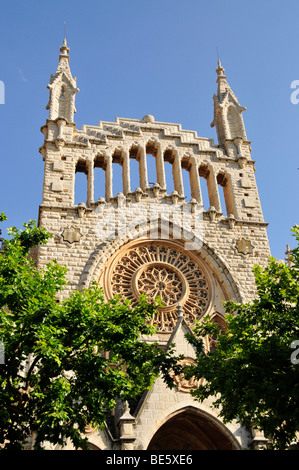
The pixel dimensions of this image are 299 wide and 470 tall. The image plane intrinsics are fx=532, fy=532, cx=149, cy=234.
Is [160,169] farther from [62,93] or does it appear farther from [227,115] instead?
[62,93]

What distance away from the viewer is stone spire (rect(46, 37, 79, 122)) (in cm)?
2638

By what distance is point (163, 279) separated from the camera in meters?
22.4

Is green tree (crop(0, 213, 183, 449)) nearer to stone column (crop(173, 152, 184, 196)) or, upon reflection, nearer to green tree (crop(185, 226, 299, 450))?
green tree (crop(185, 226, 299, 450))

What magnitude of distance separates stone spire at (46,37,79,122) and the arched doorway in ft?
50.0

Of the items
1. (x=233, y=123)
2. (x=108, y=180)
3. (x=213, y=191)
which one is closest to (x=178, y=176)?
(x=213, y=191)

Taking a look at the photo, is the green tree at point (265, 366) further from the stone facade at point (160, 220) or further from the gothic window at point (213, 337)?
the gothic window at point (213, 337)

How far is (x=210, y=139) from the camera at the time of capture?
27703mm

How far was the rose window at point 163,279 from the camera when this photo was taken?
851 inches

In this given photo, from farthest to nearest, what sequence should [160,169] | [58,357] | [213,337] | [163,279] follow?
1. [160,169]
2. [163,279]
3. [213,337]
4. [58,357]

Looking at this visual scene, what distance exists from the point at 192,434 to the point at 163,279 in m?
6.47

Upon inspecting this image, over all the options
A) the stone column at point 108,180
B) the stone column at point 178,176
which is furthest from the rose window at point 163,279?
the stone column at point 178,176
